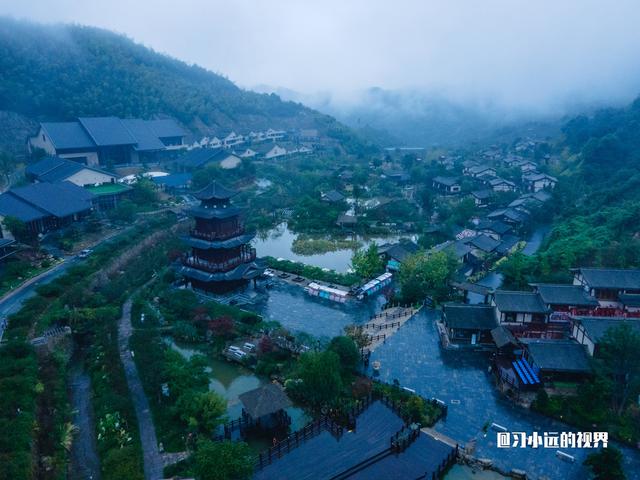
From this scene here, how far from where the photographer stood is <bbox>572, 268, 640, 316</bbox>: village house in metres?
27.7

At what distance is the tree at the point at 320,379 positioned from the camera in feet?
66.7

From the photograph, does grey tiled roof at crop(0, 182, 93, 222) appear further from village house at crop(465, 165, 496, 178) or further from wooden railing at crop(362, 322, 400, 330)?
village house at crop(465, 165, 496, 178)

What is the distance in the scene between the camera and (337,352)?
23.3m

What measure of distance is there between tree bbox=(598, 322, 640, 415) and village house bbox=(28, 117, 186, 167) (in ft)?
183

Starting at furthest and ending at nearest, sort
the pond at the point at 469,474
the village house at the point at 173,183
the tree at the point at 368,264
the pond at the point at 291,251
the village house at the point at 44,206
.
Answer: the village house at the point at 173,183 → the pond at the point at 291,251 → the village house at the point at 44,206 → the tree at the point at 368,264 → the pond at the point at 469,474

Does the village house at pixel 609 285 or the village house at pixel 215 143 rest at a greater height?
the village house at pixel 215 143

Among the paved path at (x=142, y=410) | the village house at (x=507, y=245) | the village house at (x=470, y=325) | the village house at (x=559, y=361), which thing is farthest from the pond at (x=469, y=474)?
the village house at (x=507, y=245)

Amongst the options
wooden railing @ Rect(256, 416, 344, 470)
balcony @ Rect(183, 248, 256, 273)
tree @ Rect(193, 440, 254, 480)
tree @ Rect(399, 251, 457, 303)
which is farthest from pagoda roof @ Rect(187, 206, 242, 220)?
tree @ Rect(193, 440, 254, 480)

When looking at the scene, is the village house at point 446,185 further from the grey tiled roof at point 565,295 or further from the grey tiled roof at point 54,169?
the grey tiled roof at point 54,169

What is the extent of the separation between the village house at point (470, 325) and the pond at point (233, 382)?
1061 cm

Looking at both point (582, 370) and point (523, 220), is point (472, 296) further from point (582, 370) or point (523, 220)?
point (523, 220)

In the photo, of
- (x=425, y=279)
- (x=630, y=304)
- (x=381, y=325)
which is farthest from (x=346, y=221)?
(x=630, y=304)

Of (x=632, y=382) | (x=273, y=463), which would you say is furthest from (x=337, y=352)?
(x=632, y=382)

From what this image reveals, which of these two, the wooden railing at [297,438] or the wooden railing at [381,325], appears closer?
the wooden railing at [297,438]
